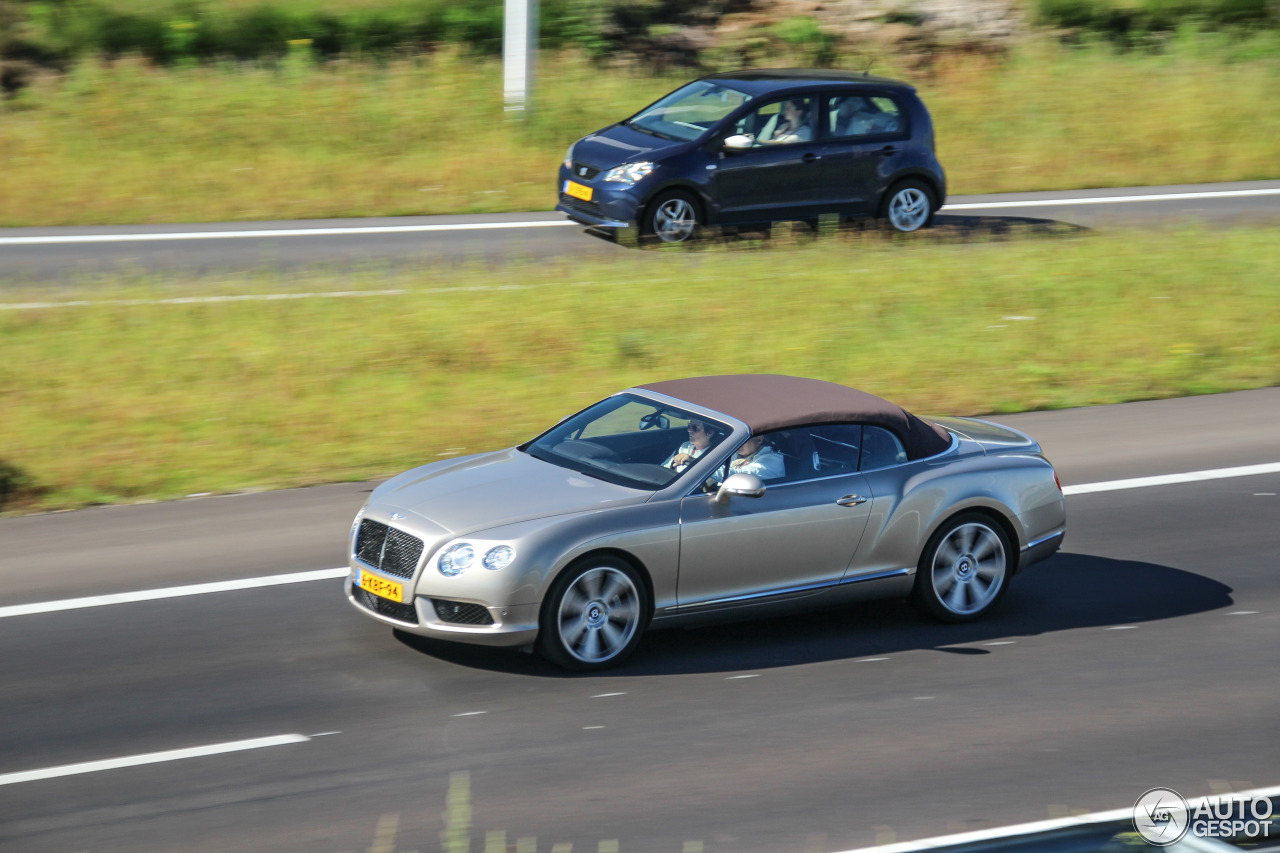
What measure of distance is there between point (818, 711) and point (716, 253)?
35.5 ft

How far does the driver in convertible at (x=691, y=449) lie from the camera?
316 inches

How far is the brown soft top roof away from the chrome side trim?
0.68 metres

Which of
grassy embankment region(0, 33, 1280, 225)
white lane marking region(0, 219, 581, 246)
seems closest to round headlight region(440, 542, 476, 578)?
white lane marking region(0, 219, 581, 246)

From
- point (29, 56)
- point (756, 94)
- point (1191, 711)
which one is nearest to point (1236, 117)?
point (756, 94)

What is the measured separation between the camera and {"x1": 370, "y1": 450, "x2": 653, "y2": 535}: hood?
762cm

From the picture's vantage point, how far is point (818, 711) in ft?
23.9

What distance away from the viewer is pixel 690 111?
60.4 feet

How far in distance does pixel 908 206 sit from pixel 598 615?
12.7 metres

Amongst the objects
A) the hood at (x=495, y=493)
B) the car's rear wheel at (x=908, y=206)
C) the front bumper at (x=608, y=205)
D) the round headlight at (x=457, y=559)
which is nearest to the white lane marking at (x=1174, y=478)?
the hood at (x=495, y=493)

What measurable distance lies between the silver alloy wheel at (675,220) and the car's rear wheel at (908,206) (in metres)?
2.77

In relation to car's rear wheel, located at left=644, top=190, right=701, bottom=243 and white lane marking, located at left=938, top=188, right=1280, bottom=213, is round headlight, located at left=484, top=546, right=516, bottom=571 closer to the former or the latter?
car's rear wheel, located at left=644, top=190, right=701, bottom=243

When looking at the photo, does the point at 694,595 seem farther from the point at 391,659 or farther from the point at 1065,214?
the point at 1065,214

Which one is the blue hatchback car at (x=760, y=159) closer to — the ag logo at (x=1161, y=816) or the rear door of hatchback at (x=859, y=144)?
the rear door of hatchback at (x=859, y=144)

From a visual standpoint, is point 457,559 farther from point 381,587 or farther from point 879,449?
point 879,449
